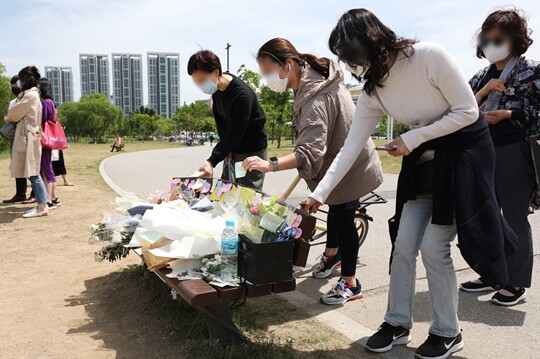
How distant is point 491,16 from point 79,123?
6600cm

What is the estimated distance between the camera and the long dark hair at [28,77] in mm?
6461

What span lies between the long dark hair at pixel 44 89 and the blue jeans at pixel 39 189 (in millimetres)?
1254

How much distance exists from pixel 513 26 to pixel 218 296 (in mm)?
2614

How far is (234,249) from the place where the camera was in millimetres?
2504

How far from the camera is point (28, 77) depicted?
6.48 m

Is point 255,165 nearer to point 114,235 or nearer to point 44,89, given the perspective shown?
point 114,235

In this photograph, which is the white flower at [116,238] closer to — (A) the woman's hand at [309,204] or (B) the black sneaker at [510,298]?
(A) the woman's hand at [309,204]

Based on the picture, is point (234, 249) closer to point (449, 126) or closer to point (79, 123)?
point (449, 126)

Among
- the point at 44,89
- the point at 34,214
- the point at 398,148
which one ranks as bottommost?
the point at 34,214

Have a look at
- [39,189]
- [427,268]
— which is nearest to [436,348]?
[427,268]

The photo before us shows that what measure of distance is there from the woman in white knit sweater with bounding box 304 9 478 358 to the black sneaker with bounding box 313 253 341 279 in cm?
140

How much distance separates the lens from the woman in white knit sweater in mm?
2379

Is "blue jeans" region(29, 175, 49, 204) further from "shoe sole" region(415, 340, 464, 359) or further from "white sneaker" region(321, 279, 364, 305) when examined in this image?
"shoe sole" region(415, 340, 464, 359)

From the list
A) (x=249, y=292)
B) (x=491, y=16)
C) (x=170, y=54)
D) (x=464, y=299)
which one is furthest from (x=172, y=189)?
(x=170, y=54)
